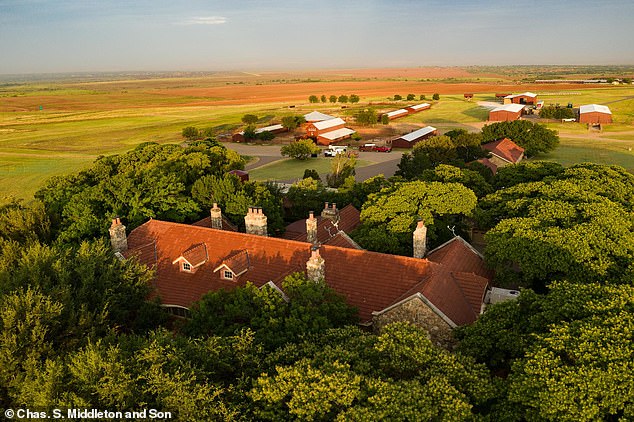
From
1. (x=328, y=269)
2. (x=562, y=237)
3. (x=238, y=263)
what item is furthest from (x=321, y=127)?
(x=562, y=237)

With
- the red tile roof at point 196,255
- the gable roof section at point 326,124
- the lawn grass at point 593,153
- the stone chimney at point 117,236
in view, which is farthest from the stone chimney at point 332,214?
the gable roof section at point 326,124

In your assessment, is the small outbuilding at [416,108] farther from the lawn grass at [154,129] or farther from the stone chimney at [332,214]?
the stone chimney at [332,214]

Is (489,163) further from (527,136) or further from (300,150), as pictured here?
(300,150)

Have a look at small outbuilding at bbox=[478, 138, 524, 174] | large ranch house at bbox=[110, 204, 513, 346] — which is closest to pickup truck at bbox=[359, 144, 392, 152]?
small outbuilding at bbox=[478, 138, 524, 174]

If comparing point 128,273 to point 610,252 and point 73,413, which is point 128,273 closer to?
point 73,413

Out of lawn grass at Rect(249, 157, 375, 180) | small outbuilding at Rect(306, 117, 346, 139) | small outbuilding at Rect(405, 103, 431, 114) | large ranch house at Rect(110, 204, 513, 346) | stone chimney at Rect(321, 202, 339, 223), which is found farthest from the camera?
small outbuilding at Rect(405, 103, 431, 114)

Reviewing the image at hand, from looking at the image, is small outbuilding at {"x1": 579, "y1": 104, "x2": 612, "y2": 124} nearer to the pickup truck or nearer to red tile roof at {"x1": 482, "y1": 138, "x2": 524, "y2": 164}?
red tile roof at {"x1": 482, "y1": 138, "x2": 524, "y2": 164}

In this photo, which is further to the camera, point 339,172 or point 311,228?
point 339,172
